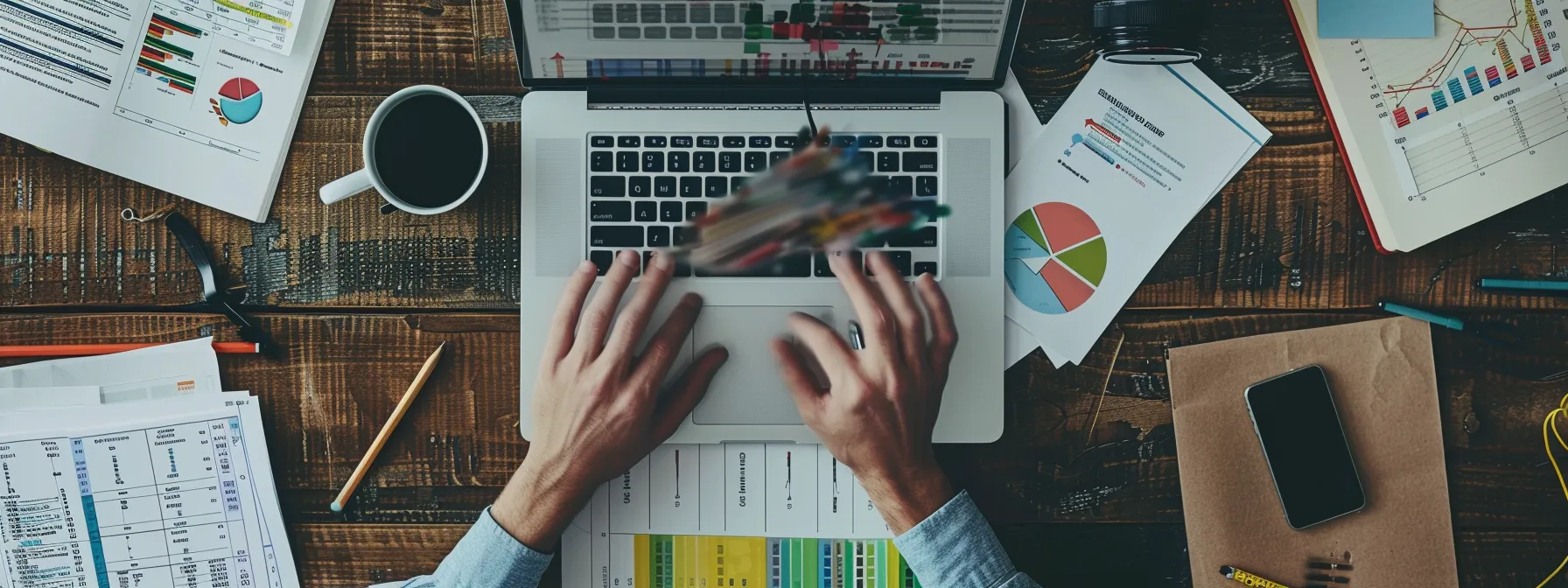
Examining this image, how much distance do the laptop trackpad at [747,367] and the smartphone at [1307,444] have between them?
463 millimetres

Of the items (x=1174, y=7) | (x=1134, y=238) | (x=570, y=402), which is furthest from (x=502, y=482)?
(x=1174, y=7)

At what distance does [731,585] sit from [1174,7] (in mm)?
721

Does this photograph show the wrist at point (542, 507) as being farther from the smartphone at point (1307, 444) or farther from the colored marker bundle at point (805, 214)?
the smartphone at point (1307, 444)

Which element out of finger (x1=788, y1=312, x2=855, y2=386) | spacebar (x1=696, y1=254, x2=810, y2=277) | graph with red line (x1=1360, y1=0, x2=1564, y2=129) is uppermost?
graph with red line (x1=1360, y1=0, x2=1564, y2=129)

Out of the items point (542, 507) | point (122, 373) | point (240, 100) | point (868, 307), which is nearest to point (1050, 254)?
point (868, 307)

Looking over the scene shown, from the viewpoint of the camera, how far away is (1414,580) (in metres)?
0.92

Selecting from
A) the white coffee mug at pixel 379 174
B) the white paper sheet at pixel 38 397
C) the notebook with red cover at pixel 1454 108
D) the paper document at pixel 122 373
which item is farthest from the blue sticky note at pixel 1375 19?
the white paper sheet at pixel 38 397

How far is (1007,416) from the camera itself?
94 cm

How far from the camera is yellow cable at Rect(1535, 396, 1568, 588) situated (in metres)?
0.93

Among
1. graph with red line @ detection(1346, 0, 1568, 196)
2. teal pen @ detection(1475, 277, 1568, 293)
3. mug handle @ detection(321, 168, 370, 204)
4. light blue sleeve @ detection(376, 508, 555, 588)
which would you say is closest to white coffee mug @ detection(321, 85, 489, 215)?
mug handle @ detection(321, 168, 370, 204)

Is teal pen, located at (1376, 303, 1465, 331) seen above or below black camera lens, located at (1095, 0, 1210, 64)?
below

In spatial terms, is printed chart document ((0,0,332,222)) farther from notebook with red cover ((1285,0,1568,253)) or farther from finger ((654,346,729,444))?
notebook with red cover ((1285,0,1568,253))

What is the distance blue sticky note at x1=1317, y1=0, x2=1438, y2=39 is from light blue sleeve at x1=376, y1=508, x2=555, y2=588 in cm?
96

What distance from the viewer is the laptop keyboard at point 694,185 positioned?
879 millimetres
